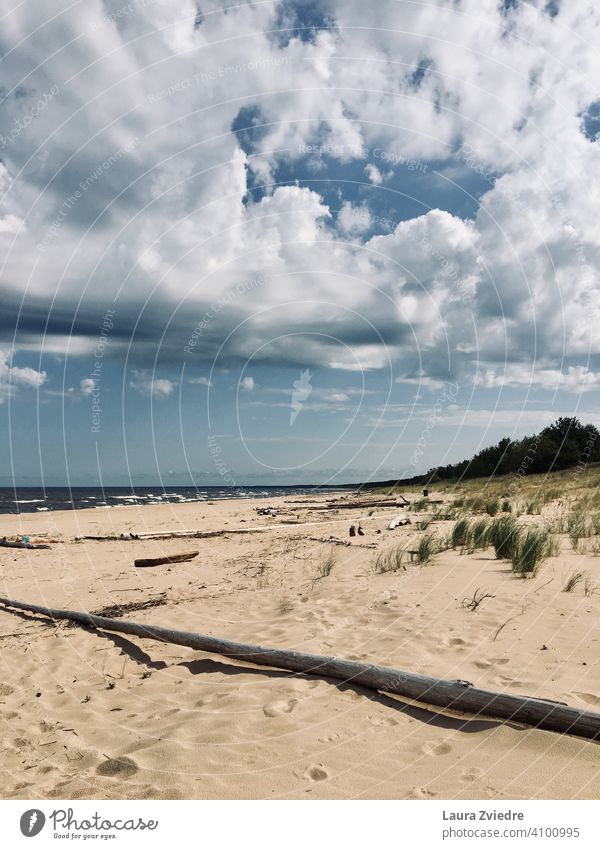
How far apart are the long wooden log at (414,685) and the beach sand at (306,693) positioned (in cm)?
10

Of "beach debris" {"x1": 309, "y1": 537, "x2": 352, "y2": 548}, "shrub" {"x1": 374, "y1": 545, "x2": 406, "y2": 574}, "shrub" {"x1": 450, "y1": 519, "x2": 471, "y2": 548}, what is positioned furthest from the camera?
"beach debris" {"x1": 309, "y1": 537, "x2": 352, "y2": 548}

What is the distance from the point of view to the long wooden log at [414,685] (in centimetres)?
379

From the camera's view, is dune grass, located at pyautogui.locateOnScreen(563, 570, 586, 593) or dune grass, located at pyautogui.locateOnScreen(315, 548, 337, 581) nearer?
dune grass, located at pyautogui.locateOnScreen(563, 570, 586, 593)

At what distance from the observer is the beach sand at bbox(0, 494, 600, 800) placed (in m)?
3.54

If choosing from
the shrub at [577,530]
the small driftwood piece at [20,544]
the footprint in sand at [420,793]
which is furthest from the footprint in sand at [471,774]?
the small driftwood piece at [20,544]

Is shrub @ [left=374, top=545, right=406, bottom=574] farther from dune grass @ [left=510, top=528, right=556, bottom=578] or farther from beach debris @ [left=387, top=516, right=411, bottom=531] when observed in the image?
beach debris @ [left=387, top=516, right=411, bottom=531]

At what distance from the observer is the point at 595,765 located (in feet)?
11.1

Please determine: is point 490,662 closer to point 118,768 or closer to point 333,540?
point 118,768

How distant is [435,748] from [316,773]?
0.84 m

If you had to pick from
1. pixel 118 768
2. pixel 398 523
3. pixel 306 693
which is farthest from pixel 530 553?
pixel 398 523
